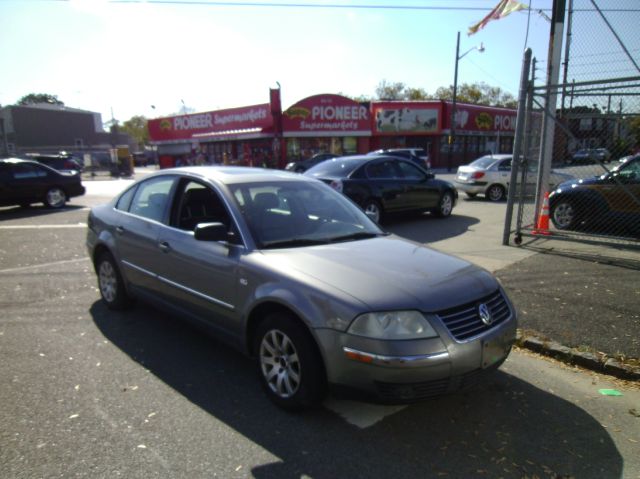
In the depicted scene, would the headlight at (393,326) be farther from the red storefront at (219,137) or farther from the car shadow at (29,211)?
the red storefront at (219,137)

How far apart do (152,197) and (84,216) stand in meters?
9.56

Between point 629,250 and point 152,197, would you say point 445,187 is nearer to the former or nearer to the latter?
point 629,250

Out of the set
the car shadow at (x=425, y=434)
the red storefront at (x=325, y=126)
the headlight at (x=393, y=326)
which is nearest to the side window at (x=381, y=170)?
the car shadow at (x=425, y=434)

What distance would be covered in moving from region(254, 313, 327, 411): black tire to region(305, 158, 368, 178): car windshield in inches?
274

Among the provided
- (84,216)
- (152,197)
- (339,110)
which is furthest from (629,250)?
(339,110)

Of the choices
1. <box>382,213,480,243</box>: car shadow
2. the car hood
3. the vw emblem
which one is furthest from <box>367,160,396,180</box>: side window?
the vw emblem

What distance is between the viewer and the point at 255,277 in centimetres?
325

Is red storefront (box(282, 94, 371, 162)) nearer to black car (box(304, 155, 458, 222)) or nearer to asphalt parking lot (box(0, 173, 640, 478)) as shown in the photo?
black car (box(304, 155, 458, 222))

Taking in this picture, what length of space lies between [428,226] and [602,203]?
3428 millimetres

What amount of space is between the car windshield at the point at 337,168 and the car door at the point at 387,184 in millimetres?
336

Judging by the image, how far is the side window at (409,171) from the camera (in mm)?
10766

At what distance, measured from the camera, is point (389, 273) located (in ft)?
10.1

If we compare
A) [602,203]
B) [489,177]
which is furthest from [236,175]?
[489,177]

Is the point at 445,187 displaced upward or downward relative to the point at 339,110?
downward
